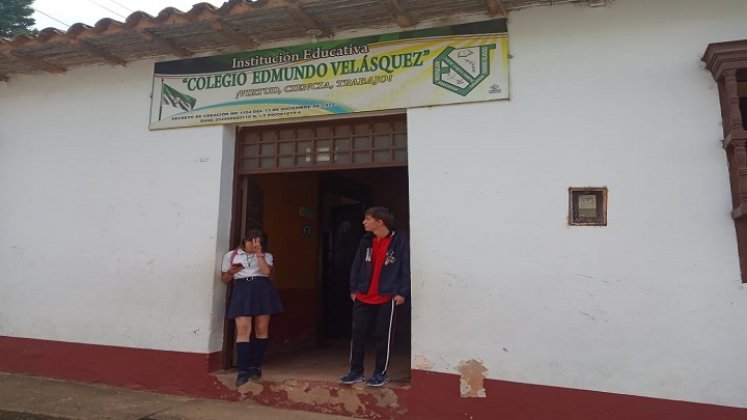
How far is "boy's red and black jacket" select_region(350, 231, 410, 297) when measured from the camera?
4.20m

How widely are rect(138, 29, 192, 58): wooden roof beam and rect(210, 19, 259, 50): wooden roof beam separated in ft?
1.86

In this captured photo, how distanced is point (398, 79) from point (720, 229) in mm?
2632

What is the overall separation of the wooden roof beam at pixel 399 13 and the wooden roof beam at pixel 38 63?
365 cm

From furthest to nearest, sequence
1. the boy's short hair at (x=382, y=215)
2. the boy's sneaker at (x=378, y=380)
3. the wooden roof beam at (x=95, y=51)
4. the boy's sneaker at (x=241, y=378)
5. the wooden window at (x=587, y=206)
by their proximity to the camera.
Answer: the wooden roof beam at (x=95, y=51), the boy's sneaker at (x=241, y=378), the boy's short hair at (x=382, y=215), the boy's sneaker at (x=378, y=380), the wooden window at (x=587, y=206)

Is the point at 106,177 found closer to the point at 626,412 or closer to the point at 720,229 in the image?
the point at 626,412

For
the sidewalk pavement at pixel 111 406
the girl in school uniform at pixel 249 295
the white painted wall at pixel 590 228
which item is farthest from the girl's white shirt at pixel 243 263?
the white painted wall at pixel 590 228

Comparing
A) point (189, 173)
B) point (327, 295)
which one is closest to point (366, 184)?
point (327, 295)

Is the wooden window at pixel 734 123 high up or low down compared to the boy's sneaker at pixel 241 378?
up

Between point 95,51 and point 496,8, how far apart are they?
3.82 m

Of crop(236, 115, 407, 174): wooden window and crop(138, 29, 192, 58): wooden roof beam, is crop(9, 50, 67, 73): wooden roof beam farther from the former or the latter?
crop(236, 115, 407, 174): wooden window

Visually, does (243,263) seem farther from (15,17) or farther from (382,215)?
(15,17)

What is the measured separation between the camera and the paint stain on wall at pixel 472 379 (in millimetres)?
3842

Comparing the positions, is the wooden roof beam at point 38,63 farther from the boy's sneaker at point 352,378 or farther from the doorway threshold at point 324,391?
the boy's sneaker at point 352,378

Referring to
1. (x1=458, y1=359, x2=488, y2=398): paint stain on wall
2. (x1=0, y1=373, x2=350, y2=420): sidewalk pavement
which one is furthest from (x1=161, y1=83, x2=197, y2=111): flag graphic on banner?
(x1=458, y1=359, x2=488, y2=398): paint stain on wall
